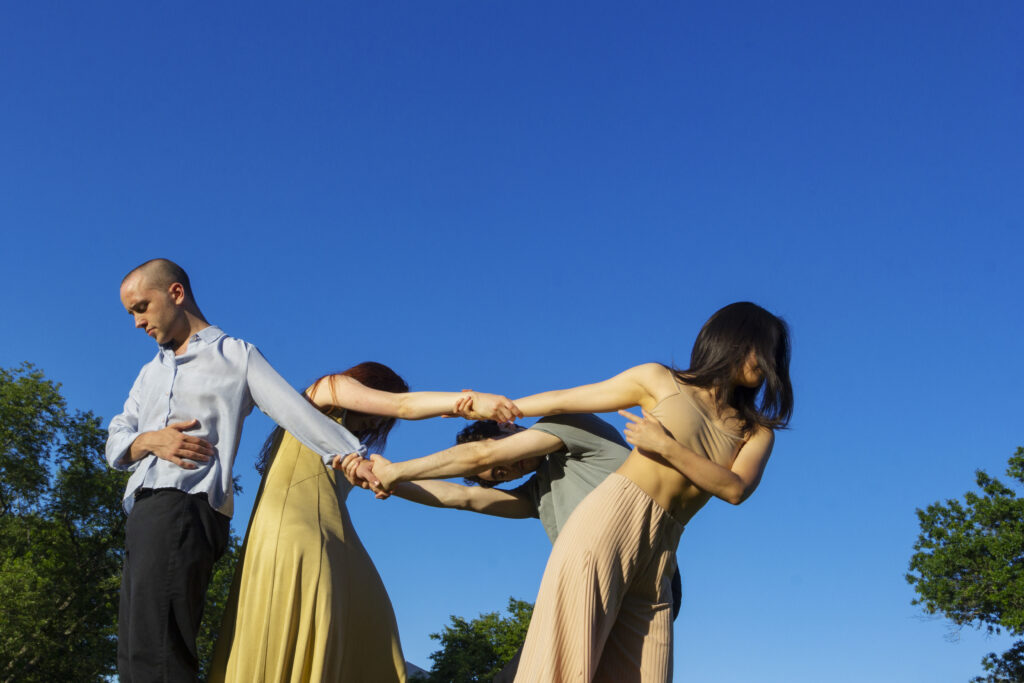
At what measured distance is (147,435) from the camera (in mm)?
4188

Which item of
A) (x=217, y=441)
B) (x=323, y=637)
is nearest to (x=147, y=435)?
(x=217, y=441)

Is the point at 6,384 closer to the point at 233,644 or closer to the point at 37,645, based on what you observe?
→ the point at 37,645

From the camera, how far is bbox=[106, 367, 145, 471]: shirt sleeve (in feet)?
14.1

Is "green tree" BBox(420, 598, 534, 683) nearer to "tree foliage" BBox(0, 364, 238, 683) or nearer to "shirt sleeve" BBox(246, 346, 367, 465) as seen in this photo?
"tree foliage" BBox(0, 364, 238, 683)

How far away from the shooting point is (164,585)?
12.8 ft

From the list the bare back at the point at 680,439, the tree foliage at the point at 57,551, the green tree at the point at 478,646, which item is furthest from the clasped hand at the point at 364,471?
the green tree at the point at 478,646

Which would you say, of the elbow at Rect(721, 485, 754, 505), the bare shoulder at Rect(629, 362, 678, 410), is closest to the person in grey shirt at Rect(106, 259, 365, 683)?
the bare shoulder at Rect(629, 362, 678, 410)

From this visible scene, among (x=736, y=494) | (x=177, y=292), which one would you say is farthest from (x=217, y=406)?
(x=736, y=494)

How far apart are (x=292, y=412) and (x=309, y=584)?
794 millimetres

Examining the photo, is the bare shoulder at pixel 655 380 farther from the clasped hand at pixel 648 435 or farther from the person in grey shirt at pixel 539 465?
the person in grey shirt at pixel 539 465

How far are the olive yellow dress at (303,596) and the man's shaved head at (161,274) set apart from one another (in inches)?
36.9

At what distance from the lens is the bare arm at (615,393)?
4.28 meters

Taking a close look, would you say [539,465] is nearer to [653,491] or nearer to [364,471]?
[364,471]

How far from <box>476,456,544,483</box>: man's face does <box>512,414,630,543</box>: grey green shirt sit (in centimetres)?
9
